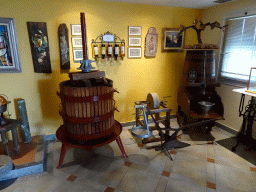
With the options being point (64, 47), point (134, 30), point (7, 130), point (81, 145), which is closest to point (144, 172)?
point (81, 145)

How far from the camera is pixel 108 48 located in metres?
3.62

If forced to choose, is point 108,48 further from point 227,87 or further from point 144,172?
point 227,87

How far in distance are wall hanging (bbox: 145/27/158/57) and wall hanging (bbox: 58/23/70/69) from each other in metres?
1.71

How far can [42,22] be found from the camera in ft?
10.3

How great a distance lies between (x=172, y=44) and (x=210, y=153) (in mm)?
2527

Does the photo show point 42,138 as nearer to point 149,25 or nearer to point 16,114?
point 16,114

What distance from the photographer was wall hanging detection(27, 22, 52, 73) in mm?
3123

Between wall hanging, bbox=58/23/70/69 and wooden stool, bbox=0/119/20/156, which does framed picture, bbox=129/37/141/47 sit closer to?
wall hanging, bbox=58/23/70/69

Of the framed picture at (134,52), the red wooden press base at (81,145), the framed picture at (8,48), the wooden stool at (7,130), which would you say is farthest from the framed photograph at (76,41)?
the wooden stool at (7,130)

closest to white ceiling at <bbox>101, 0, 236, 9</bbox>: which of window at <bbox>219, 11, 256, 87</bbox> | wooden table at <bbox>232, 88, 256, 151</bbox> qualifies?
window at <bbox>219, 11, 256, 87</bbox>

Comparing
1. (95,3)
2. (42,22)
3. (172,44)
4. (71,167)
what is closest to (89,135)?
(71,167)

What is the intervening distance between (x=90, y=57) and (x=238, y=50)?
306 cm

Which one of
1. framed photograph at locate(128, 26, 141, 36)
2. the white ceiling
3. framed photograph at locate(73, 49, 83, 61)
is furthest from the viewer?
framed photograph at locate(128, 26, 141, 36)

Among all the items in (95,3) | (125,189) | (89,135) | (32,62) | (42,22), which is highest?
(95,3)
